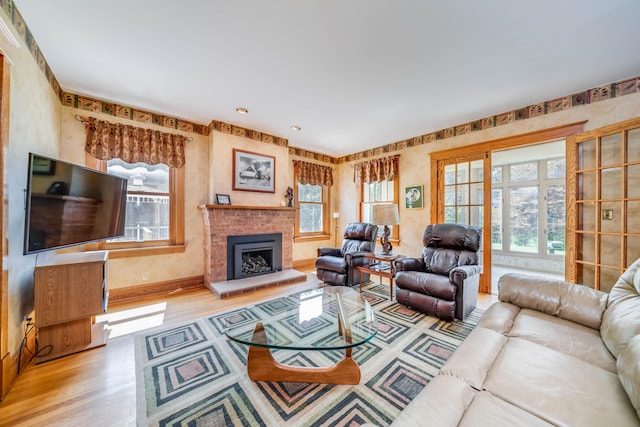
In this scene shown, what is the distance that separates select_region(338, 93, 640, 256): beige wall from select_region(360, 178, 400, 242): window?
13cm

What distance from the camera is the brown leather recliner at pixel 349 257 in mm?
3723

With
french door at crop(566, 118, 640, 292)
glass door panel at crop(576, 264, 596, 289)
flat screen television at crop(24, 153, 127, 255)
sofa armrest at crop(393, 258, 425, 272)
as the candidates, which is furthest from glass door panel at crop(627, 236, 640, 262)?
flat screen television at crop(24, 153, 127, 255)

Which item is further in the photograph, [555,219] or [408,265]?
[555,219]

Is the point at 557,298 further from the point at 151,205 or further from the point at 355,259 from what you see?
the point at 151,205

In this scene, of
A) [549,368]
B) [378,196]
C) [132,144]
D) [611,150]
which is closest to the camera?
[549,368]

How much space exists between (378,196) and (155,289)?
423 cm

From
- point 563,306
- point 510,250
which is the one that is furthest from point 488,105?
point 510,250

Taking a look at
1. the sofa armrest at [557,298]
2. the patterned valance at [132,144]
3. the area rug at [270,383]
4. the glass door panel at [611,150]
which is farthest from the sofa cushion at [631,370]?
the patterned valance at [132,144]

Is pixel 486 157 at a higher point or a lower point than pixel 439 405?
higher

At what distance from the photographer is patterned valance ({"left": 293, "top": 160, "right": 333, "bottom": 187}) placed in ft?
16.7

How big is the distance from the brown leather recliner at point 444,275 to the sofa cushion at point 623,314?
109cm

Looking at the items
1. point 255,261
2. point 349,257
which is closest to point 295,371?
point 349,257

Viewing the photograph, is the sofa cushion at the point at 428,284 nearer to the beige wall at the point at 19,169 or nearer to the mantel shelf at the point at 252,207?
Answer: the mantel shelf at the point at 252,207

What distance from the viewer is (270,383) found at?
67.1 inches
